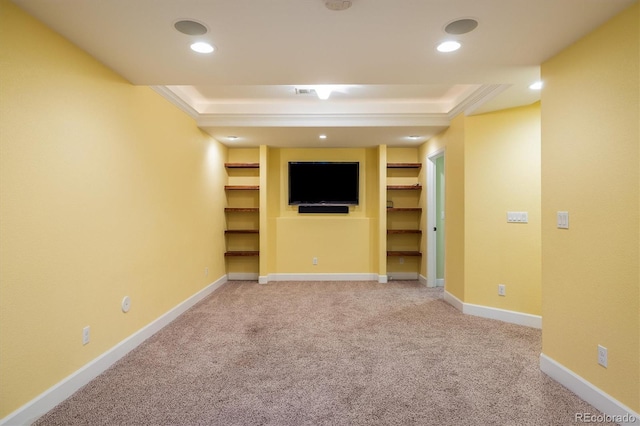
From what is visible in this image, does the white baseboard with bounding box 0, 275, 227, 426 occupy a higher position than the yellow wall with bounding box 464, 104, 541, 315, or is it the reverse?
the yellow wall with bounding box 464, 104, 541, 315

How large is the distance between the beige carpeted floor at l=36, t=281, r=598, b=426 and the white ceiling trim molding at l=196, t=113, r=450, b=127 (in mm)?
2346

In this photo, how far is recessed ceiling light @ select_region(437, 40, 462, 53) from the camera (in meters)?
2.02

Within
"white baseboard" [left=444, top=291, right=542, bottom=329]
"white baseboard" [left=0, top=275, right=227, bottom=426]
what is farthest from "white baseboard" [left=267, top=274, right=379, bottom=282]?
"white baseboard" [left=0, top=275, right=227, bottom=426]

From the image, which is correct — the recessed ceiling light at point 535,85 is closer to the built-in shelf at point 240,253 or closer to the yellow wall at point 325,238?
the yellow wall at point 325,238

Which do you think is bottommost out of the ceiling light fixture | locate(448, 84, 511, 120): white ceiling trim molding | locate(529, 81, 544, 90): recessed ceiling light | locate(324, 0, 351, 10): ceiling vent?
locate(324, 0, 351, 10): ceiling vent

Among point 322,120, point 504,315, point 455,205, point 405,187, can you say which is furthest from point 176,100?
point 504,315

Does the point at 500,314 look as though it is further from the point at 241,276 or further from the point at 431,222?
the point at 241,276

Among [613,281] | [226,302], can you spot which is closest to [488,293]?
[613,281]

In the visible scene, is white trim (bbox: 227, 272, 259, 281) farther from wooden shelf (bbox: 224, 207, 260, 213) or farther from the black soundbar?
the black soundbar

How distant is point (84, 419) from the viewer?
1.77 metres

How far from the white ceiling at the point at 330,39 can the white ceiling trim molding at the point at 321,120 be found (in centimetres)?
56

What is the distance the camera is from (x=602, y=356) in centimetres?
183

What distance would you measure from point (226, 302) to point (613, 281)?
3.78m

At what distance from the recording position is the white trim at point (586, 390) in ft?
5.53
